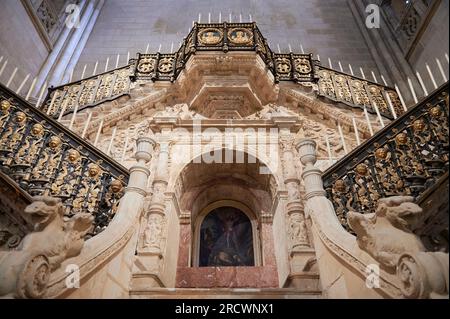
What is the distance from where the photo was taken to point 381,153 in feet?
10.8

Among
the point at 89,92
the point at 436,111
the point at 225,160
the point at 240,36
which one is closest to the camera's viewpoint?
the point at 436,111

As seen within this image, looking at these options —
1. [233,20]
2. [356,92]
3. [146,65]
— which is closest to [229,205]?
[356,92]

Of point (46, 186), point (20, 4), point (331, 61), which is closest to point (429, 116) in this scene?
point (46, 186)

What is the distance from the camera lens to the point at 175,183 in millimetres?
4781

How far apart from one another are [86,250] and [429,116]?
3.40 m

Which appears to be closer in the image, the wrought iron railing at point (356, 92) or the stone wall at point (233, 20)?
the wrought iron railing at point (356, 92)

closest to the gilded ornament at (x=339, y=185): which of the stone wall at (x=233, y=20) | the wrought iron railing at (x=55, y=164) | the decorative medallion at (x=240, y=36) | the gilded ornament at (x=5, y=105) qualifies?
the wrought iron railing at (x=55, y=164)

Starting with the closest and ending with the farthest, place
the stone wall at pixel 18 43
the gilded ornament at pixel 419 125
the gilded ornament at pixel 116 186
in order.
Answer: the gilded ornament at pixel 419 125 → the gilded ornament at pixel 116 186 → the stone wall at pixel 18 43

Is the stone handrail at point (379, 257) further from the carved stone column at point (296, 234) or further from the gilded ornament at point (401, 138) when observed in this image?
the gilded ornament at point (401, 138)

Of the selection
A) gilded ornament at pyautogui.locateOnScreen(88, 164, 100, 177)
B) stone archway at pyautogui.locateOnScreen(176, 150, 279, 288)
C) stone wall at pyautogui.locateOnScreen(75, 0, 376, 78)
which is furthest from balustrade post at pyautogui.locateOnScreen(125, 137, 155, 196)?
stone wall at pyautogui.locateOnScreen(75, 0, 376, 78)

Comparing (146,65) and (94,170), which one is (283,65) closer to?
(146,65)

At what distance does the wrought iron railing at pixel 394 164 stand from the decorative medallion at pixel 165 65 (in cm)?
506

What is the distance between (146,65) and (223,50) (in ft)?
7.12

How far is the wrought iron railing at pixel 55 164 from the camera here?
318cm
